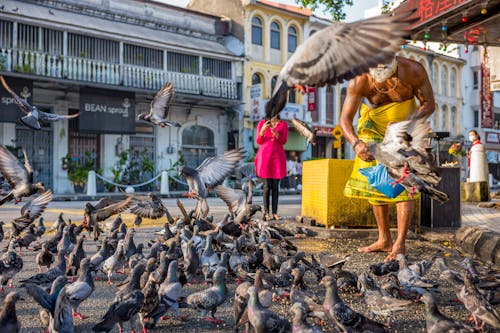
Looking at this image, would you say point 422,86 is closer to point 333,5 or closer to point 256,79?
point 333,5

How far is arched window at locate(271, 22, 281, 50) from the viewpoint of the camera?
29050mm

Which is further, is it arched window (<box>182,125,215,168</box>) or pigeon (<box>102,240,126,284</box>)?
arched window (<box>182,125,215,168</box>)

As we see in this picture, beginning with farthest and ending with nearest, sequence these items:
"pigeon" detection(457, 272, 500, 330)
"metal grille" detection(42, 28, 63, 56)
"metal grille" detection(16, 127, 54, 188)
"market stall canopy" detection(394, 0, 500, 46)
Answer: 1. "metal grille" detection(16, 127, 54, 188)
2. "metal grille" detection(42, 28, 63, 56)
3. "market stall canopy" detection(394, 0, 500, 46)
4. "pigeon" detection(457, 272, 500, 330)

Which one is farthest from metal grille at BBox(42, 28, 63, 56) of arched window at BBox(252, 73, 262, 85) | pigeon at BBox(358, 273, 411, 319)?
pigeon at BBox(358, 273, 411, 319)

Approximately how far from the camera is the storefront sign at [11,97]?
18703 mm

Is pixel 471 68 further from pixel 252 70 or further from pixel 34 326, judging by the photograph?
pixel 34 326

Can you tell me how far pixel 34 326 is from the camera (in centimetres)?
316

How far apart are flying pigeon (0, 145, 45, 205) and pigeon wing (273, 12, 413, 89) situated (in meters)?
4.58

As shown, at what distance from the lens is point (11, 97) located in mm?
18938

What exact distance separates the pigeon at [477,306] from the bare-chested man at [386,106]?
1656 mm

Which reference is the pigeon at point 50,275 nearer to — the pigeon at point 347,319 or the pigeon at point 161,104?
the pigeon at point 347,319

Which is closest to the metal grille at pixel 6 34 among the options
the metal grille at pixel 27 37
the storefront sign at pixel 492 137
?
the metal grille at pixel 27 37

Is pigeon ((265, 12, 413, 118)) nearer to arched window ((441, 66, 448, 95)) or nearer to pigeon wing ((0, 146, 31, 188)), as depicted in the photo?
pigeon wing ((0, 146, 31, 188))

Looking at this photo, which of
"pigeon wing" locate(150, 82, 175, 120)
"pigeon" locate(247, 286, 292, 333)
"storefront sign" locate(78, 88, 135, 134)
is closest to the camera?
"pigeon" locate(247, 286, 292, 333)
